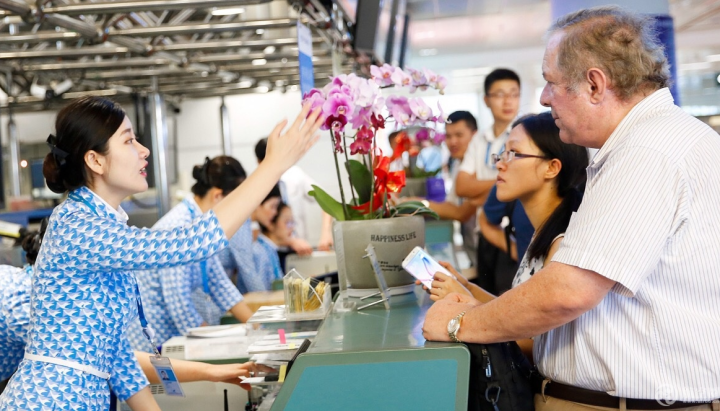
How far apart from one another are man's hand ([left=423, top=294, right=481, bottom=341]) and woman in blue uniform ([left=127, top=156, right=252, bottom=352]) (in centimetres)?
145

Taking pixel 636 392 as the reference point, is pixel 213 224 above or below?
above

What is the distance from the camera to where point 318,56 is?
20.6 feet

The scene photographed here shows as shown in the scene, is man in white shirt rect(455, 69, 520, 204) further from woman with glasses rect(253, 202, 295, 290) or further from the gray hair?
the gray hair

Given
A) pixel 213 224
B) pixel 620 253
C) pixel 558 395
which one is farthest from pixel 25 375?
pixel 620 253

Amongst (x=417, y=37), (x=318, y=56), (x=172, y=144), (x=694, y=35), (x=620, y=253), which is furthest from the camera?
(x=694, y=35)

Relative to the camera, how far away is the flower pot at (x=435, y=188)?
252 inches

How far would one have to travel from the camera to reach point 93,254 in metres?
1.85

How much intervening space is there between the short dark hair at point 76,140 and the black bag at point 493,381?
107 cm

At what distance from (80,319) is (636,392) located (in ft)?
4.20

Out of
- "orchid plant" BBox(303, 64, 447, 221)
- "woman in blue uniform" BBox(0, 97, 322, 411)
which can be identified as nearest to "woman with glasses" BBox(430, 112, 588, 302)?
"orchid plant" BBox(303, 64, 447, 221)

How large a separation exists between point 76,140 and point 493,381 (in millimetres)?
1193

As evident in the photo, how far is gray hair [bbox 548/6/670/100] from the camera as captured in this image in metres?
1.64

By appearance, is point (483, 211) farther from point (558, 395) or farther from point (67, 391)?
point (67, 391)

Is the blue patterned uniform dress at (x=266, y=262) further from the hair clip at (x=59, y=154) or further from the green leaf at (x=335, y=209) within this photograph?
the hair clip at (x=59, y=154)
